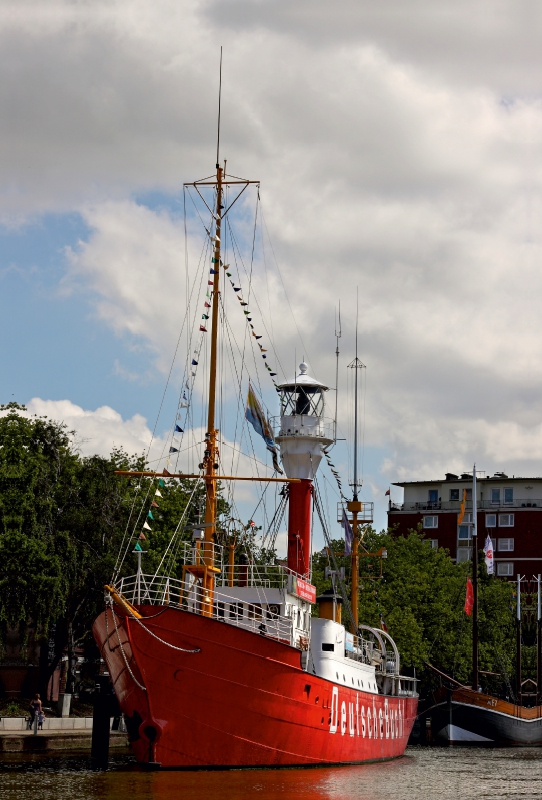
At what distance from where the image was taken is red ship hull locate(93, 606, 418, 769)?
1320 inches

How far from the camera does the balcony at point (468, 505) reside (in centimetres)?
11031

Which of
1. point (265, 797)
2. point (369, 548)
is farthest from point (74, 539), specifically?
point (369, 548)

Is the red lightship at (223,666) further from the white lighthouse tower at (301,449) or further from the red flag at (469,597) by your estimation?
the red flag at (469,597)

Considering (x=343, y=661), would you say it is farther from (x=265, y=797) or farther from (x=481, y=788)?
Answer: (x=265, y=797)

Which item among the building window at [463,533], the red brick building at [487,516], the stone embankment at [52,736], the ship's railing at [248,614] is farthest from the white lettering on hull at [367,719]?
the building window at [463,533]

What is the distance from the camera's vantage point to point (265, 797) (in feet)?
94.7

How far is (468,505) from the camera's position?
367ft

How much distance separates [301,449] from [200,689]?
15.0 meters

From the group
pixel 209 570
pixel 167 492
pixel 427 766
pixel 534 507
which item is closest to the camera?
pixel 209 570

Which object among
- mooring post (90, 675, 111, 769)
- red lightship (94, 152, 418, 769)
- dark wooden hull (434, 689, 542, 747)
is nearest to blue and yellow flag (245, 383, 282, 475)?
red lightship (94, 152, 418, 769)

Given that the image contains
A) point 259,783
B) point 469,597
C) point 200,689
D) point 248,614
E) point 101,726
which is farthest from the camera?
point 469,597

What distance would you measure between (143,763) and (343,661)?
33.4 feet

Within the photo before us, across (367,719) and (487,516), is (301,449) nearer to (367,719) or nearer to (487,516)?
(367,719)

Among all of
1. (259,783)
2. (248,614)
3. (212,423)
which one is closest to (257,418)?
(212,423)
